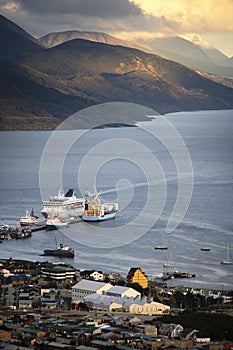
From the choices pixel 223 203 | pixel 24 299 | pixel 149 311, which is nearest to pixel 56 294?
pixel 24 299

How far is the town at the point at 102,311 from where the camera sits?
35.0ft

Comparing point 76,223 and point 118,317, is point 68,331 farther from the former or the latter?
point 76,223

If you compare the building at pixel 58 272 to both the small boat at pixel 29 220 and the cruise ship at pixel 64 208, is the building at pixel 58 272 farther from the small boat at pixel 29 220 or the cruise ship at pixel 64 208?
the cruise ship at pixel 64 208

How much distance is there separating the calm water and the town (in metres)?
1.18

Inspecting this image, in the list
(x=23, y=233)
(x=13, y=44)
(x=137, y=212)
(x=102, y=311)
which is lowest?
(x=102, y=311)

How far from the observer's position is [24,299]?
513 inches

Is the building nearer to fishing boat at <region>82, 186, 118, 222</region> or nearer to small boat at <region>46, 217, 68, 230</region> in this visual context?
small boat at <region>46, 217, 68, 230</region>

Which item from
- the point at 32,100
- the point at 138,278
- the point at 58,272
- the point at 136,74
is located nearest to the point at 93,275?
the point at 58,272

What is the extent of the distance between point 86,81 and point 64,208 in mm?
71062

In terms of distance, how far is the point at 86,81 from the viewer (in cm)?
9406

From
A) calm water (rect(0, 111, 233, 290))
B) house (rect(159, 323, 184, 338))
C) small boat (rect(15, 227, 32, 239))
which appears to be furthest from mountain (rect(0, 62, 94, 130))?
house (rect(159, 323, 184, 338))

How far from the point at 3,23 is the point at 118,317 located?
117 meters

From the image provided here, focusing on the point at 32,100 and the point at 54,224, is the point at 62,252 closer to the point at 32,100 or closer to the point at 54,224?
the point at 54,224

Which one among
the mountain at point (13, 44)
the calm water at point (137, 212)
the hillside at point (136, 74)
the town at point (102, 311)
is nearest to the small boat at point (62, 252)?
the calm water at point (137, 212)
